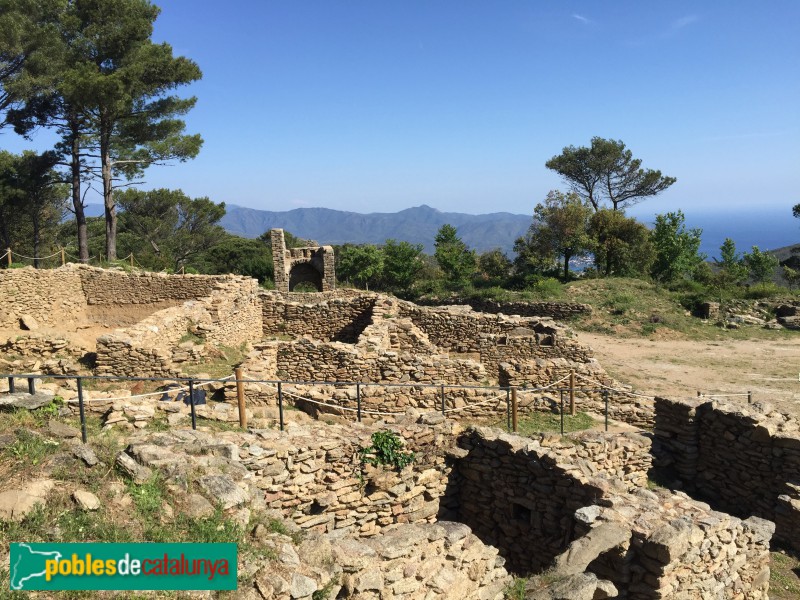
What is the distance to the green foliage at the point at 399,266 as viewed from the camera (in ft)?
149

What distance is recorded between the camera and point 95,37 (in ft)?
80.2

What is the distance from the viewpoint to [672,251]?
41938mm

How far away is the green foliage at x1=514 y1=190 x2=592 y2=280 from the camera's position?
37.1 m

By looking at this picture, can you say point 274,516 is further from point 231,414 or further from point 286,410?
point 286,410

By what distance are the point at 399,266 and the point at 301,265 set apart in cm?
1195

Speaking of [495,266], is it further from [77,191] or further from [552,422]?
[552,422]

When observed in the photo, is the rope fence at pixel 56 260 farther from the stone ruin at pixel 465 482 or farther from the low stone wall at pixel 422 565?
the low stone wall at pixel 422 565

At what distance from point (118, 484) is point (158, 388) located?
6.11 meters

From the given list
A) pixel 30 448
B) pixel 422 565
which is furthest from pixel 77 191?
pixel 422 565

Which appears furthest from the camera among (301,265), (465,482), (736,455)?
(301,265)

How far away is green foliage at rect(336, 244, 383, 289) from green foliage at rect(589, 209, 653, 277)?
18.9 meters

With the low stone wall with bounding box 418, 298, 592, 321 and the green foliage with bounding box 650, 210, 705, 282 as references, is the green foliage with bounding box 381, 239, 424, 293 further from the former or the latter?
the green foliage with bounding box 650, 210, 705, 282

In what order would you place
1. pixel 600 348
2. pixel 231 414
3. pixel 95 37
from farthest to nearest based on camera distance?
pixel 95 37, pixel 600 348, pixel 231 414

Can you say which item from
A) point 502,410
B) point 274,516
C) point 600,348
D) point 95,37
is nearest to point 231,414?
point 274,516
